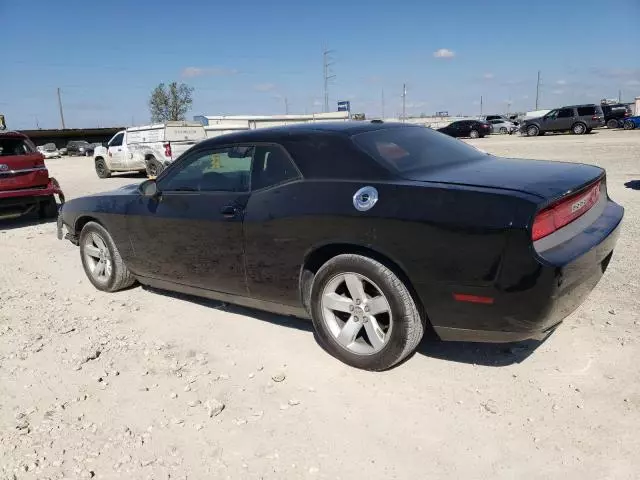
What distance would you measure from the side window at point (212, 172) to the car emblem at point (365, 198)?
98cm

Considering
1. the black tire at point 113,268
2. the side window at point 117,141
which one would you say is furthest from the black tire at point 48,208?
the side window at point 117,141

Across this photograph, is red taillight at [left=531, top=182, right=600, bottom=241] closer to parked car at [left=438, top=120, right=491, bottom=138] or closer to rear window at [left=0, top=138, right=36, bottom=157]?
rear window at [left=0, top=138, right=36, bottom=157]

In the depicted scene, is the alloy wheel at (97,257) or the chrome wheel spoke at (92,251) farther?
the chrome wheel spoke at (92,251)

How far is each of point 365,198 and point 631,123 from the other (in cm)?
3399

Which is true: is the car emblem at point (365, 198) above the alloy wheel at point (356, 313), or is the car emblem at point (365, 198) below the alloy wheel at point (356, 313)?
above

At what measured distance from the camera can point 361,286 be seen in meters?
3.14

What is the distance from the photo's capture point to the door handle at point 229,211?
3686mm

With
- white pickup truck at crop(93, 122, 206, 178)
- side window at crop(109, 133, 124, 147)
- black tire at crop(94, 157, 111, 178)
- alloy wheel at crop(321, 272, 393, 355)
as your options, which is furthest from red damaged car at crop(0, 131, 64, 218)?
black tire at crop(94, 157, 111, 178)

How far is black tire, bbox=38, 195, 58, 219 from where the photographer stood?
9820 mm

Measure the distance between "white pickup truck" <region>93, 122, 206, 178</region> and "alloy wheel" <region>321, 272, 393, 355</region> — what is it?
1324 centimetres

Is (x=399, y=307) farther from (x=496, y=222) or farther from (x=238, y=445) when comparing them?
(x=238, y=445)

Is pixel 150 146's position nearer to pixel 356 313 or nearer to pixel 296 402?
pixel 356 313

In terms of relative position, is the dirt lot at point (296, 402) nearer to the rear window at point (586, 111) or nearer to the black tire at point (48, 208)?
the black tire at point (48, 208)

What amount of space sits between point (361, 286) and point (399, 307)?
0.29m
